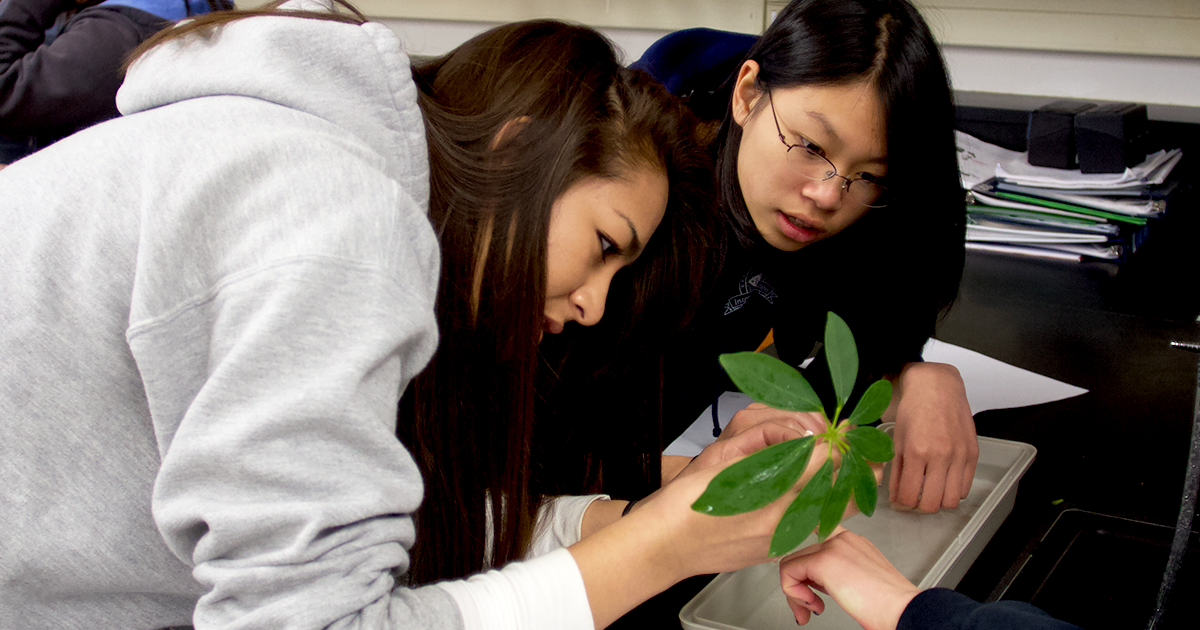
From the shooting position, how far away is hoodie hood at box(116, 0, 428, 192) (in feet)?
2.03

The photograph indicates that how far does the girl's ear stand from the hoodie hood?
536 mm

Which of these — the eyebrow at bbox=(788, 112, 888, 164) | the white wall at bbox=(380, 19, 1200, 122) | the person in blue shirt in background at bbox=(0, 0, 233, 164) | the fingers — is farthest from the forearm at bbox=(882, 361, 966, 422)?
the person in blue shirt in background at bbox=(0, 0, 233, 164)

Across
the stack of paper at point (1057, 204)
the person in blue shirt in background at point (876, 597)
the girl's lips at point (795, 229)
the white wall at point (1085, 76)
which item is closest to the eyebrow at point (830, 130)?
the girl's lips at point (795, 229)

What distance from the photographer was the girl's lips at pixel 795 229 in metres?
1.06

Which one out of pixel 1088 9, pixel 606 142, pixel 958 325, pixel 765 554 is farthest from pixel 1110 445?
pixel 1088 9

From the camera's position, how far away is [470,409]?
2.52 feet

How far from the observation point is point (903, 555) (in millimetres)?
735

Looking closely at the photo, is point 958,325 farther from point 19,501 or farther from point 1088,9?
point 19,501

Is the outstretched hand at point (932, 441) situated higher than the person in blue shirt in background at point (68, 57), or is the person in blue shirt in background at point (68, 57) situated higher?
the person in blue shirt in background at point (68, 57)

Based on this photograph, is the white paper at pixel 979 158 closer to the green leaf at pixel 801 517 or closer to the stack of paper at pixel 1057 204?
the stack of paper at pixel 1057 204

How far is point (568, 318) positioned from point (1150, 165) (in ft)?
4.00

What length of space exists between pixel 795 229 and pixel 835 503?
1.86 ft

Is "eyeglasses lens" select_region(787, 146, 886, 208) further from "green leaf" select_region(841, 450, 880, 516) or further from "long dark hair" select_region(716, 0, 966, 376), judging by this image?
"green leaf" select_region(841, 450, 880, 516)

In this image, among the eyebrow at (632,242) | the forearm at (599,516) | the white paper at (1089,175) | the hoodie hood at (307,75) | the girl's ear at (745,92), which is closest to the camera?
the hoodie hood at (307,75)
